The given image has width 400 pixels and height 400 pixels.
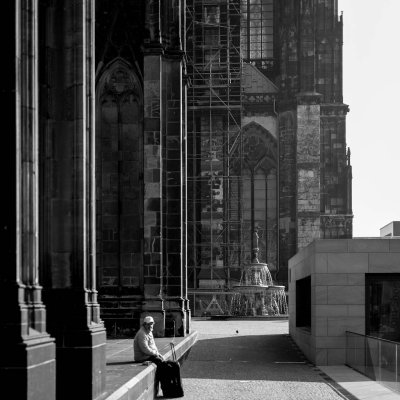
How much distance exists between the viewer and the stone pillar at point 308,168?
5278 centimetres

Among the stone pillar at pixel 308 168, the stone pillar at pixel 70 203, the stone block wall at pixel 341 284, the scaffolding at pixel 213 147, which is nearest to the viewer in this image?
the stone pillar at pixel 70 203

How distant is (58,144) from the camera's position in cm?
1120

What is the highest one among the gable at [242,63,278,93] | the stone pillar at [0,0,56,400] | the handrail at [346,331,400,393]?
the gable at [242,63,278,93]

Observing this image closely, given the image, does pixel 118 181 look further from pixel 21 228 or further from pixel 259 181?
pixel 259 181

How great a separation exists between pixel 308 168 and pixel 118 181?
30.0m

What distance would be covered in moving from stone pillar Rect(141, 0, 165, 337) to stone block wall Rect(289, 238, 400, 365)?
4.98 m

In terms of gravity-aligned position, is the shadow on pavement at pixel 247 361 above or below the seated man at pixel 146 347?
below

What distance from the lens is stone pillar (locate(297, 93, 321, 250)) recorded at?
52.8 m

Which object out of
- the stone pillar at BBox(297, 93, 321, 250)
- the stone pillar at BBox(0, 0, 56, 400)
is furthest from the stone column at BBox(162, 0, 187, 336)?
the stone pillar at BBox(297, 93, 321, 250)

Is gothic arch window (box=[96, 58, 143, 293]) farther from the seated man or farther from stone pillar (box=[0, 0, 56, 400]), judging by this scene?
stone pillar (box=[0, 0, 56, 400])

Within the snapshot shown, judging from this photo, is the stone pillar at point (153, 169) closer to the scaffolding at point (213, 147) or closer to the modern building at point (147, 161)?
the modern building at point (147, 161)

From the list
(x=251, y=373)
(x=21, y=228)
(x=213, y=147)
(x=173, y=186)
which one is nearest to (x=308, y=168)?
(x=213, y=147)

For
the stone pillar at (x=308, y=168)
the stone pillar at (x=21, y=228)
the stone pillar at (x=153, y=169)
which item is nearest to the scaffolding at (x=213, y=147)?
the stone pillar at (x=308, y=168)

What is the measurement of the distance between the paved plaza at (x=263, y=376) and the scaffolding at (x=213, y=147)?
997 inches
